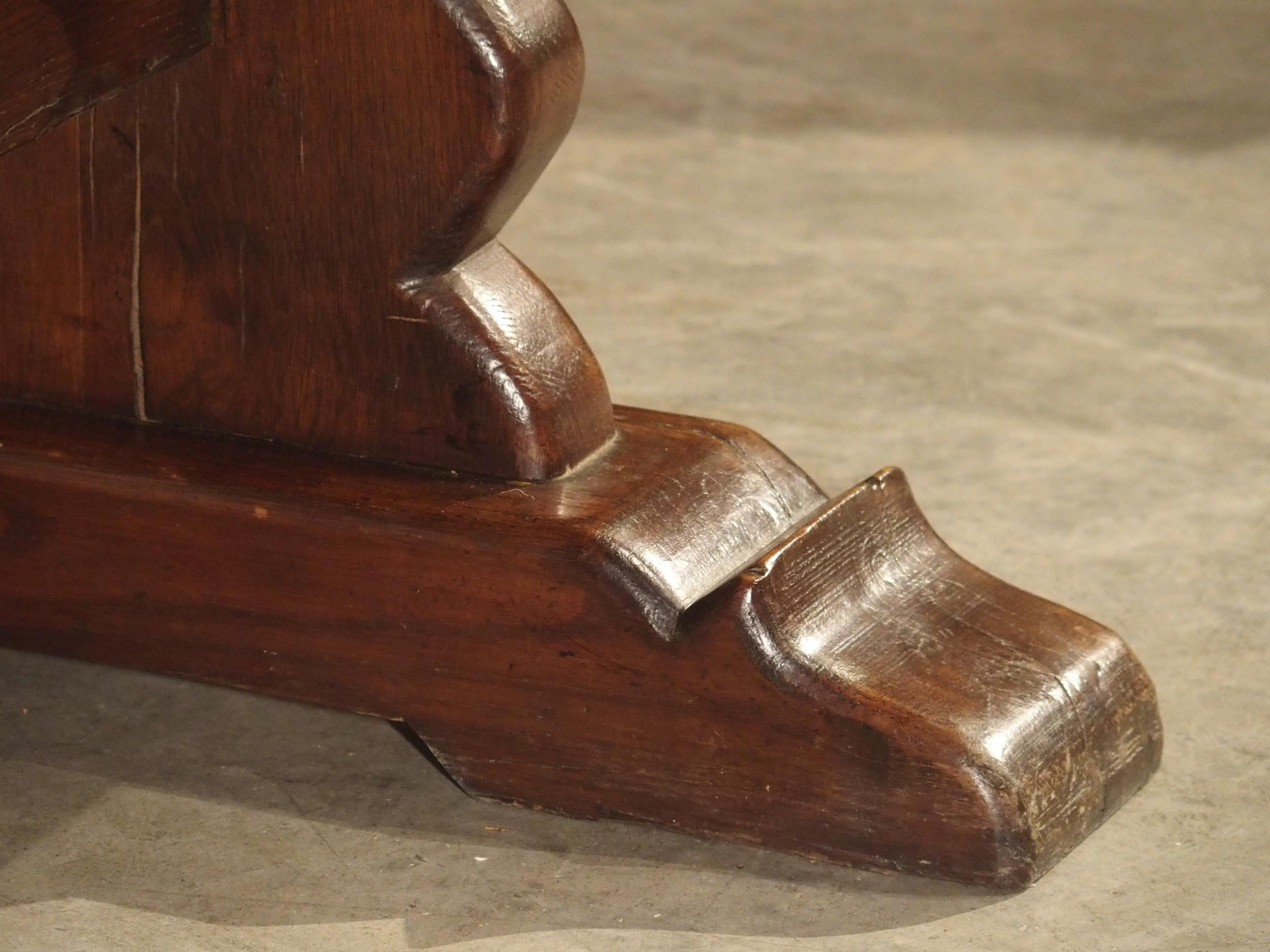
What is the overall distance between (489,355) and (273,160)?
0.25 meters

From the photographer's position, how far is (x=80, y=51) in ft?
5.41

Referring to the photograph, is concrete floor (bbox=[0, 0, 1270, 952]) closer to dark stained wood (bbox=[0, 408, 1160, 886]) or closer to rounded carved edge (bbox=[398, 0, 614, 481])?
dark stained wood (bbox=[0, 408, 1160, 886])

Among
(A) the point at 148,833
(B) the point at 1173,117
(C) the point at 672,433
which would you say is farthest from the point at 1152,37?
(A) the point at 148,833

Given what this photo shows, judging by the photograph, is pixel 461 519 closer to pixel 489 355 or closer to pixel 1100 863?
pixel 489 355

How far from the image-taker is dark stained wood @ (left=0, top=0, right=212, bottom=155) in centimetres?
159

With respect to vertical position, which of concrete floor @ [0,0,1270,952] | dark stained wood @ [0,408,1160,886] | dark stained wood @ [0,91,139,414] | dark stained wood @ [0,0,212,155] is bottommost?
concrete floor @ [0,0,1270,952]

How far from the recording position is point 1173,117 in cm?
456

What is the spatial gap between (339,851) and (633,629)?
1.03 ft

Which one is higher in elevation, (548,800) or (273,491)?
(273,491)

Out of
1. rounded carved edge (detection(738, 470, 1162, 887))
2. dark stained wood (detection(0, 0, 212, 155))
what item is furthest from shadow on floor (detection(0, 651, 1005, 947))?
dark stained wood (detection(0, 0, 212, 155))

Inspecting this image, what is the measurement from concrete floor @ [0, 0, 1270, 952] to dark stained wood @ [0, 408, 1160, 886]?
0.06 m

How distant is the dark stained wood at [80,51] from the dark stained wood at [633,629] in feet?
0.97

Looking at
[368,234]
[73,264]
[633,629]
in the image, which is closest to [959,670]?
[633,629]

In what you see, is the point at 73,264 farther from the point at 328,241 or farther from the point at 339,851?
the point at 339,851
